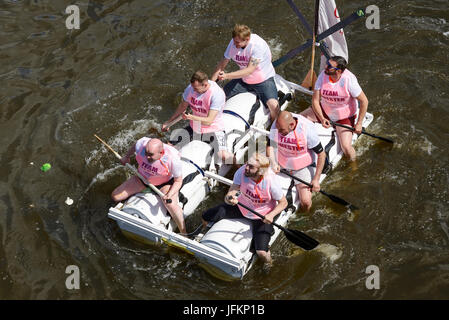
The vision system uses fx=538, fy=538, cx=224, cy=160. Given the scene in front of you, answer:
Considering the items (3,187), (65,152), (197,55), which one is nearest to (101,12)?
(197,55)

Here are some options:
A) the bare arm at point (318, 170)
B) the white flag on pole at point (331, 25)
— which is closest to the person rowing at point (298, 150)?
the bare arm at point (318, 170)

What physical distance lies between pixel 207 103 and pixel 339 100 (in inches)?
81.4

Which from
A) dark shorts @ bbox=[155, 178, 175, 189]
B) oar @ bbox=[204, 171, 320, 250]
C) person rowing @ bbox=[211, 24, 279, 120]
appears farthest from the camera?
person rowing @ bbox=[211, 24, 279, 120]

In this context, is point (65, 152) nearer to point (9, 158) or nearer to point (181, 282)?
point (9, 158)

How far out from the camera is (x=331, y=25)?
9.13 m

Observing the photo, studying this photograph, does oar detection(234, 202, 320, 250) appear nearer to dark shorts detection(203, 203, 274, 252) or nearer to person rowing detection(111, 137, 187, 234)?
dark shorts detection(203, 203, 274, 252)

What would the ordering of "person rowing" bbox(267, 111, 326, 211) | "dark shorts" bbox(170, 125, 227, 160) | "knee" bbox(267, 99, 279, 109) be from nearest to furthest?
"person rowing" bbox(267, 111, 326, 211) < "dark shorts" bbox(170, 125, 227, 160) < "knee" bbox(267, 99, 279, 109)

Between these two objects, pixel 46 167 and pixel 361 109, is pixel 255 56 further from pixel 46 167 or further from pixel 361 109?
pixel 46 167

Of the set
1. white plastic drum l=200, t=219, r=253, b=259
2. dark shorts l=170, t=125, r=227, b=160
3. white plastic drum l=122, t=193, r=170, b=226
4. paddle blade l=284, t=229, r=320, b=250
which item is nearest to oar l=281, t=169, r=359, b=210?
paddle blade l=284, t=229, r=320, b=250

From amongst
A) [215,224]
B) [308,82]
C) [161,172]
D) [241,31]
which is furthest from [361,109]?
[161,172]

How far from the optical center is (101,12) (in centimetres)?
1248

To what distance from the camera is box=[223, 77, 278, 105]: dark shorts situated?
9031 millimetres

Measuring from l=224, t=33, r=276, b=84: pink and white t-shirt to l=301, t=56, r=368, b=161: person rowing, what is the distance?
0.95 meters

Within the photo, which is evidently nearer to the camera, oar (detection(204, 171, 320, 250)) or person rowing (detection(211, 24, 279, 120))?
oar (detection(204, 171, 320, 250))
